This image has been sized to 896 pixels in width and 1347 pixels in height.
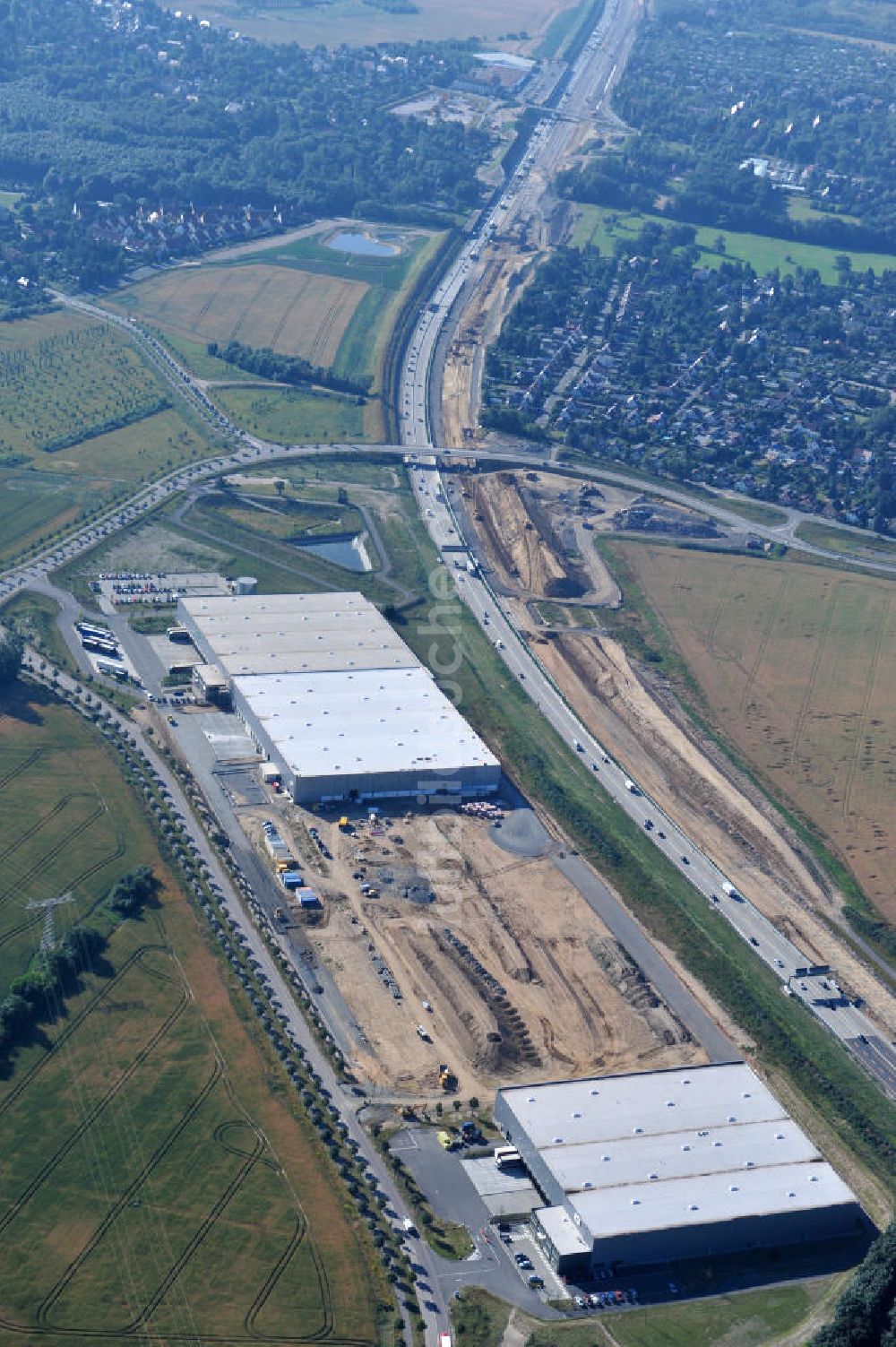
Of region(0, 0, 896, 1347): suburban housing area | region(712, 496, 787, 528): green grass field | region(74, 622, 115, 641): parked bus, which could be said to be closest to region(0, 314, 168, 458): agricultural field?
region(0, 0, 896, 1347): suburban housing area

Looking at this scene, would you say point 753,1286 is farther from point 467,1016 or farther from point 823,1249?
point 467,1016

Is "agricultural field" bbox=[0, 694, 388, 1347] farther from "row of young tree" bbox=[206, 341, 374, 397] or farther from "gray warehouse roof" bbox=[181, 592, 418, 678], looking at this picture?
"row of young tree" bbox=[206, 341, 374, 397]

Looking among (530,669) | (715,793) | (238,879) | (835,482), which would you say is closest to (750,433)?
(835,482)

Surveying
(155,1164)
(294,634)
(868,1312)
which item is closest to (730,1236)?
(868,1312)

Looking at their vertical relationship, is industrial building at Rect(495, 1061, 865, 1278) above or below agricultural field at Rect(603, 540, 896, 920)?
above

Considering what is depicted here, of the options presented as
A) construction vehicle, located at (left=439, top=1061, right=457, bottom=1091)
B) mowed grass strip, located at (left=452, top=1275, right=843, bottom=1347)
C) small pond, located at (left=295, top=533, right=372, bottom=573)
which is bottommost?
mowed grass strip, located at (left=452, top=1275, right=843, bottom=1347)

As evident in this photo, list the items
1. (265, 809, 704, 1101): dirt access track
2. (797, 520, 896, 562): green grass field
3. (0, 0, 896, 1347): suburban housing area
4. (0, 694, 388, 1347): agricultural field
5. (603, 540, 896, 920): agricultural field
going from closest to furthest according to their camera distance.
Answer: (0, 694, 388, 1347): agricultural field → (0, 0, 896, 1347): suburban housing area → (265, 809, 704, 1101): dirt access track → (603, 540, 896, 920): agricultural field → (797, 520, 896, 562): green grass field

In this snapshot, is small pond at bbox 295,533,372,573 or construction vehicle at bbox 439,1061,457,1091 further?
small pond at bbox 295,533,372,573
